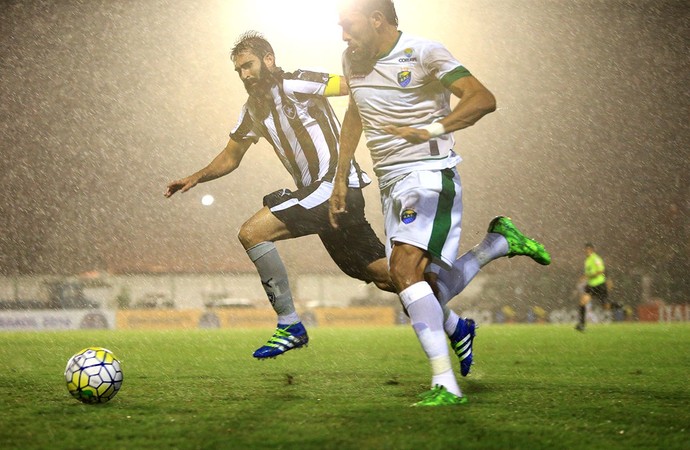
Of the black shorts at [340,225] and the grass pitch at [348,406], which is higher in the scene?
the black shorts at [340,225]

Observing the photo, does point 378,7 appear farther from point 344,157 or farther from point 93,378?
point 93,378

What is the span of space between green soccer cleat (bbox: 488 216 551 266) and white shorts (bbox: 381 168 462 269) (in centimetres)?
99

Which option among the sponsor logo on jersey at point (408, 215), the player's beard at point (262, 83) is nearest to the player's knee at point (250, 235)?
the player's beard at point (262, 83)

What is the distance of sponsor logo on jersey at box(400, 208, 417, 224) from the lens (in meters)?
4.61

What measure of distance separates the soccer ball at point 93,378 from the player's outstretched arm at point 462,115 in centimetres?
206

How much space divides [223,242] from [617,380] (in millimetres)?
32998

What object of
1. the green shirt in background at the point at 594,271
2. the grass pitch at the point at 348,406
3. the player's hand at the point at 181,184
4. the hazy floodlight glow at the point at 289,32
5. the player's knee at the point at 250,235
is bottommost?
the grass pitch at the point at 348,406

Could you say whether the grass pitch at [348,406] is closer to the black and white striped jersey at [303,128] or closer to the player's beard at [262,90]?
the black and white striped jersey at [303,128]

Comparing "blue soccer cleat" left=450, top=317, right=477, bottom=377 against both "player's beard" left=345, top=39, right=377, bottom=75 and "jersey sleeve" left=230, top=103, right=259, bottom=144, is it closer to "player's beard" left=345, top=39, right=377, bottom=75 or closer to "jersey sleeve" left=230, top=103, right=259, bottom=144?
"player's beard" left=345, top=39, right=377, bottom=75

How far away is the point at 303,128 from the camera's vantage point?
21.0ft

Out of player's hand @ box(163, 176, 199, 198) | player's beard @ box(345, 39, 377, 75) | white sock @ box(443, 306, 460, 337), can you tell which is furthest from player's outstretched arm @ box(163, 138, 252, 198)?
white sock @ box(443, 306, 460, 337)

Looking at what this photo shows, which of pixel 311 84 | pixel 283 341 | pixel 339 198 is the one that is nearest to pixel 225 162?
pixel 311 84

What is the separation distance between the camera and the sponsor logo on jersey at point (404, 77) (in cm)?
483

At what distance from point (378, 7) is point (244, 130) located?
2.11 meters
